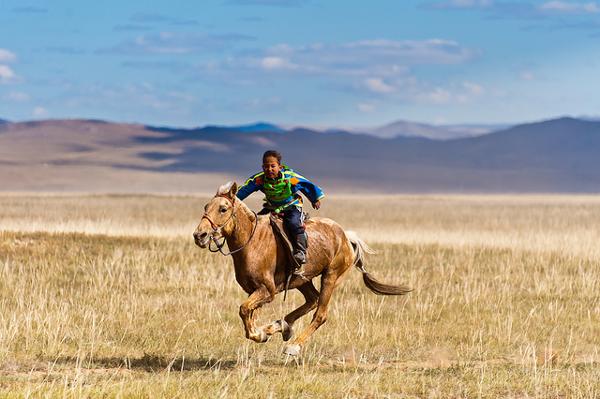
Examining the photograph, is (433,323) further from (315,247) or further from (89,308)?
(89,308)

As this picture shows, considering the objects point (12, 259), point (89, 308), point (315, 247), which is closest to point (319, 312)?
point (315, 247)

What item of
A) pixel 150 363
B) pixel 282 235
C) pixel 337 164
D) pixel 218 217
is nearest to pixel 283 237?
pixel 282 235

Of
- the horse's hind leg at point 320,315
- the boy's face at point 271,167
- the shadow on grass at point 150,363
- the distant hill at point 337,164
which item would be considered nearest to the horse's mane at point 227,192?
the boy's face at point 271,167

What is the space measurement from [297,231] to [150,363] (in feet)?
7.07

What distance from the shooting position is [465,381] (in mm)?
10031

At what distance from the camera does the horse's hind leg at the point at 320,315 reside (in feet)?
36.3

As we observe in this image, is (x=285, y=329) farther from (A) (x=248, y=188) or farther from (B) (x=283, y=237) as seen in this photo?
(A) (x=248, y=188)

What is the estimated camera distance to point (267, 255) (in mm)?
10844

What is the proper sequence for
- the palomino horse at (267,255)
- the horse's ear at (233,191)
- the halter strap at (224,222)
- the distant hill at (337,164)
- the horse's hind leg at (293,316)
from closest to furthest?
the halter strap at (224,222) → the palomino horse at (267,255) → the horse's ear at (233,191) → the horse's hind leg at (293,316) → the distant hill at (337,164)

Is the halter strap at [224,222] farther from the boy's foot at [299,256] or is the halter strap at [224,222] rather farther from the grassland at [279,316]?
the grassland at [279,316]

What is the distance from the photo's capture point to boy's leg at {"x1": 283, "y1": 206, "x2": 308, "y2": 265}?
11109mm

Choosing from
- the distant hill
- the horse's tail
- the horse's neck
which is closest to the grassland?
the horse's tail

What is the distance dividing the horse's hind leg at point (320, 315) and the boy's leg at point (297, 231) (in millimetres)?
723

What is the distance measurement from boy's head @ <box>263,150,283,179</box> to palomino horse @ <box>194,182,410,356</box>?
1.45 ft
